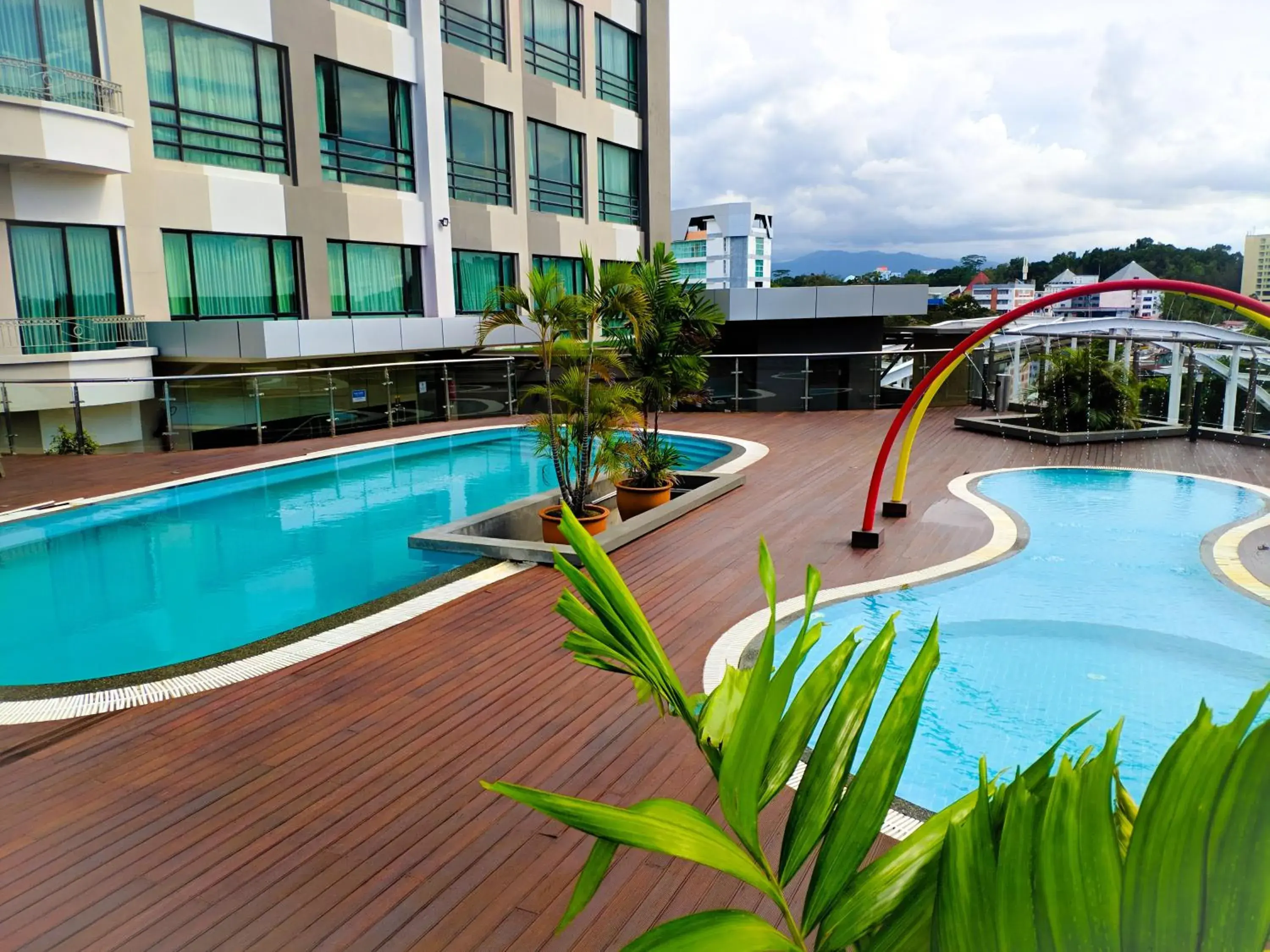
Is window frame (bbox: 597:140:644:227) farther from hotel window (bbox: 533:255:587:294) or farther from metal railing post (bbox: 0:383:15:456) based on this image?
metal railing post (bbox: 0:383:15:456)

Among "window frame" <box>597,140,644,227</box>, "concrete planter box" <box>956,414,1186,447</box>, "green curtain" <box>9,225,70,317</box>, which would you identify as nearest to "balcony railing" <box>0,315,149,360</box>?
"green curtain" <box>9,225,70,317</box>

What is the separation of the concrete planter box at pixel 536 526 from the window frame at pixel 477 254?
37.6 ft

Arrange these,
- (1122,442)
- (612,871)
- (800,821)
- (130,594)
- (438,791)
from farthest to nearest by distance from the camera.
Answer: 1. (1122,442)
2. (130,594)
3. (438,791)
4. (612,871)
5. (800,821)

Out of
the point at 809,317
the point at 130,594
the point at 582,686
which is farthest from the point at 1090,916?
the point at 809,317

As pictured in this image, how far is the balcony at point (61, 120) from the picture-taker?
1370 cm

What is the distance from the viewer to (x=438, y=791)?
176 inches

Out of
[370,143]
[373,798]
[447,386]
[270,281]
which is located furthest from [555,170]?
[373,798]

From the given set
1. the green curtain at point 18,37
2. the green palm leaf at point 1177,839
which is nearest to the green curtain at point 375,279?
the green curtain at point 18,37

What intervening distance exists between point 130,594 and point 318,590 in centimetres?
184

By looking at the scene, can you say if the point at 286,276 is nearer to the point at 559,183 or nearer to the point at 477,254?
the point at 477,254

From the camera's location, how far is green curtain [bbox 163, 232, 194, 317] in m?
16.6

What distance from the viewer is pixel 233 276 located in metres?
17.6

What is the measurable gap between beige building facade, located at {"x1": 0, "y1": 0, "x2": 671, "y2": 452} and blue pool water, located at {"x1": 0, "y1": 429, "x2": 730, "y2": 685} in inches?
170

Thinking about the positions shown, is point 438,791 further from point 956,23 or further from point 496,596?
point 956,23
